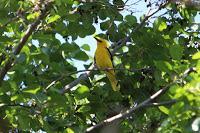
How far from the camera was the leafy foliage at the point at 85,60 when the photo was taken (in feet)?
11.5

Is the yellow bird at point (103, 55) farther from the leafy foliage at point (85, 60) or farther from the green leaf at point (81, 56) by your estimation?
the green leaf at point (81, 56)

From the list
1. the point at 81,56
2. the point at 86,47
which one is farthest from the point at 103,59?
the point at 81,56

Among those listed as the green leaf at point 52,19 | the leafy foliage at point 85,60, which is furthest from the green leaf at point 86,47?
the green leaf at point 52,19

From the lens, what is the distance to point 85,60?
411cm

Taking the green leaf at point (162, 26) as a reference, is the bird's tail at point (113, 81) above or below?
below

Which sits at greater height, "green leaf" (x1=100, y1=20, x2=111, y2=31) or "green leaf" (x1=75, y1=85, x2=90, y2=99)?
"green leaf" (x1=75, y1=85, x2=90, y2=99)

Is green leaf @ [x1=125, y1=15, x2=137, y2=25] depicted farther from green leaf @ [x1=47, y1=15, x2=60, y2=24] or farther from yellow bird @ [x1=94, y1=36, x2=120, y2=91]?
green leaf @ [x1=47, y1=15, x2=60, y2=24]

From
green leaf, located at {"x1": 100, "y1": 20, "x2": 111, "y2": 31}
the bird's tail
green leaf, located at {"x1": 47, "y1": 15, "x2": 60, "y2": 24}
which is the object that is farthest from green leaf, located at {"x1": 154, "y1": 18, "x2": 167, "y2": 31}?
green leaf, located at {"x1": 47, "y1": 15, "x2": 60, "y2": 24}

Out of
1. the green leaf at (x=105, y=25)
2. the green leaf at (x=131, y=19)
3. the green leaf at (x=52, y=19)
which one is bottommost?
the green leaf at (x=105, y=25)

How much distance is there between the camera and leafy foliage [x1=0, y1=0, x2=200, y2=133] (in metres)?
3.52

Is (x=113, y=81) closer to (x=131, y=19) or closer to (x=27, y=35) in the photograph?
(x=131, y=19)

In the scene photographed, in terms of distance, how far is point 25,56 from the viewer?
12.2ft

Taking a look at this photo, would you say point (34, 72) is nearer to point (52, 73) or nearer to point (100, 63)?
point (52, 73)

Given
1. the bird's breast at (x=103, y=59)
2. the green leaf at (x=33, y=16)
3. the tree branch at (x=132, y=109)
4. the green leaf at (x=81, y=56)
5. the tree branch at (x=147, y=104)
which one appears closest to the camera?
the tree branch at (x=147, y=104)
